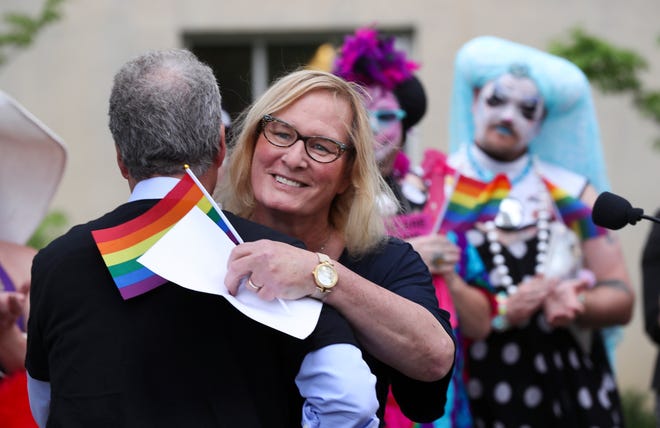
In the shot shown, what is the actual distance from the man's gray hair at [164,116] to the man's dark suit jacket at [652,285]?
2.84 metres

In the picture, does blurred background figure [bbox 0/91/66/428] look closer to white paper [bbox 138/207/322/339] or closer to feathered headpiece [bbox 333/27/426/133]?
white paper [bbox 138/207/322/339]

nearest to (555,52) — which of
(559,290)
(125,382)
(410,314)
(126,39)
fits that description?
(559,290)

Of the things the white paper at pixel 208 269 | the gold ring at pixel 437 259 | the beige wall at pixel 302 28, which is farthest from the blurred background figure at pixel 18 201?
the beige wall at pixel 302 28

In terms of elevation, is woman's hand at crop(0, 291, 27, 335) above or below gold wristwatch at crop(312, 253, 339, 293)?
below

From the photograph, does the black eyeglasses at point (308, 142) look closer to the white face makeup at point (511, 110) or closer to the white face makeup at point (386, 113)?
the white face makeup at point (386, 113)

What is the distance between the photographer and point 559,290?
4008 mm

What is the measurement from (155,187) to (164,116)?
15 cm

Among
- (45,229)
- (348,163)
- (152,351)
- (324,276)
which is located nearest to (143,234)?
(152,351)

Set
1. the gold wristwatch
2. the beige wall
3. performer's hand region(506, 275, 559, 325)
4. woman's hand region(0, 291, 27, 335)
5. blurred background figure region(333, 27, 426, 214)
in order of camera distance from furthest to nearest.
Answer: the beige wall
blurred background figure region(333, 27, 426, 214)
performer's hand region(506, 275, 559, 325)
woman's hand region(0, 291, 27, 335)
the gold wristwatch

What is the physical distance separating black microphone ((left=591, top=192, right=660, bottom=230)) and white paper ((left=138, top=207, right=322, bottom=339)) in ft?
2.71

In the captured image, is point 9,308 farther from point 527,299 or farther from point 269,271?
point 527,299

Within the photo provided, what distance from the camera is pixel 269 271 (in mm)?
2053

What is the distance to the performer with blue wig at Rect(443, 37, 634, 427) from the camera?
157 inches

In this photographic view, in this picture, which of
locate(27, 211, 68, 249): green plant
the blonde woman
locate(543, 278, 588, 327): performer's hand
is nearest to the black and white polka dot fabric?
locate(543, 278, 588, 327): performer's hand
